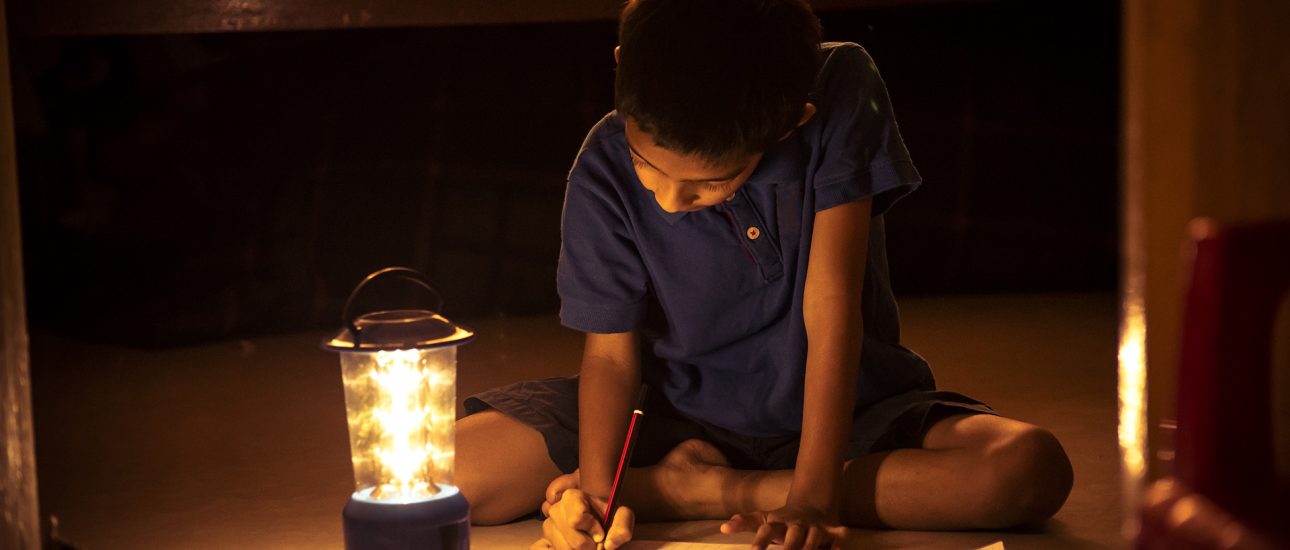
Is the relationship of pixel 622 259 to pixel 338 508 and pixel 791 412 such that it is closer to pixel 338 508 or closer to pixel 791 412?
pixel 791 412

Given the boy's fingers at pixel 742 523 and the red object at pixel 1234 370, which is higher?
the red object at pixel 1234 370

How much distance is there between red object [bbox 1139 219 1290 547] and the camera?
0.54m

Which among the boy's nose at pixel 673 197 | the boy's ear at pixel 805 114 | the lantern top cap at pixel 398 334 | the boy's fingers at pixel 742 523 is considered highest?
the boy's ear at pixel 805 114

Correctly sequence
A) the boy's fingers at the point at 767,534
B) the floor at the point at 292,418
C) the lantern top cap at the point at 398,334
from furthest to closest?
the floor at the point at 292,418
the boy's fingers at the point at 767,534
the lantern top cap at the point at 398,334

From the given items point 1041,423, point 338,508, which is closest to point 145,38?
point 338,508

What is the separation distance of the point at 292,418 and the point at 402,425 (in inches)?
34.8

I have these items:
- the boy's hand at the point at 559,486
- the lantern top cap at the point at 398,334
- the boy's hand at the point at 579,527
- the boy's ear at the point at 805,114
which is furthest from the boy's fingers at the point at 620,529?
the boy's ear at the point at 805,114

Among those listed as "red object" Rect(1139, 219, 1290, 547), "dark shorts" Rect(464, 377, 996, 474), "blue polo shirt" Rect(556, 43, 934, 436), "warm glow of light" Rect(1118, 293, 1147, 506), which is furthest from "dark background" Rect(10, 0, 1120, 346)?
"red object" Rect(1139, 219, 1290, 547)

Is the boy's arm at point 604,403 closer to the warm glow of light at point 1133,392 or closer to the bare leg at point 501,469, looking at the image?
the bare leg at point 501,469

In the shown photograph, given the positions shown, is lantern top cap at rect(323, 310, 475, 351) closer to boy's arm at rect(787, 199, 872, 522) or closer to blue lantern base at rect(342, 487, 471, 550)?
blue lantern base at rect(342, 487, 471, 550)

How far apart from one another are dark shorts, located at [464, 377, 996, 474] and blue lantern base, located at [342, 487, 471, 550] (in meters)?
0.35

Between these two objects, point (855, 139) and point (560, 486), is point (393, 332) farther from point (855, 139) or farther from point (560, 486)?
point (855, 139)

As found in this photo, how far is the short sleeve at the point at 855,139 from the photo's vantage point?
48.7 inches

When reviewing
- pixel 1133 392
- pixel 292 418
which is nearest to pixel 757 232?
pixel 1133 392
